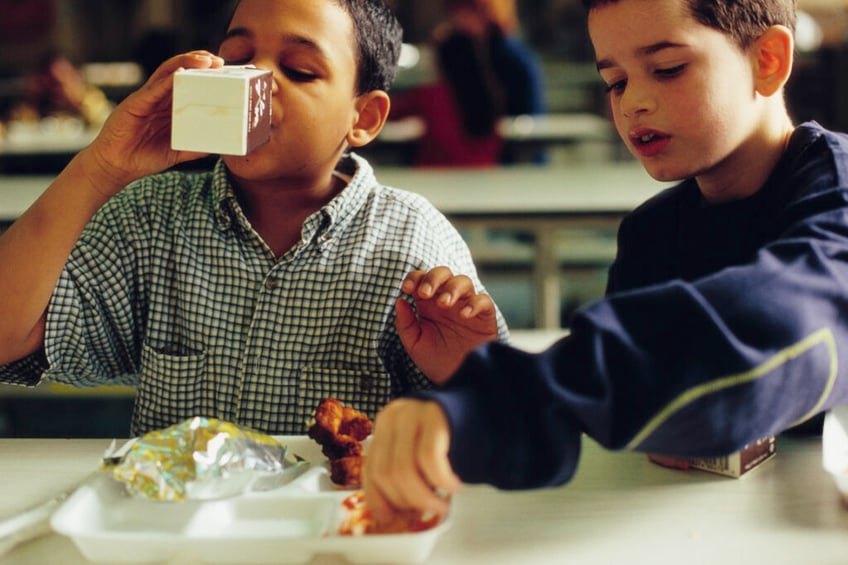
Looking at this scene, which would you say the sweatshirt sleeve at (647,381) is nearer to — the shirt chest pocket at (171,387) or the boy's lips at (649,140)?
the boy's lips at (649,140)

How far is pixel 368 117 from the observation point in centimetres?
131

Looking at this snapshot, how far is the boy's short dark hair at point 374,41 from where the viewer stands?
49.2 inches

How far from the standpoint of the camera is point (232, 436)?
33.6 inches

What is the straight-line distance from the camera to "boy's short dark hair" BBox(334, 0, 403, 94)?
125cm

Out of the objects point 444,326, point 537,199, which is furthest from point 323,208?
point 537,199

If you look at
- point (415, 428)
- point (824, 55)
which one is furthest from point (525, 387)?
point (824, 55)

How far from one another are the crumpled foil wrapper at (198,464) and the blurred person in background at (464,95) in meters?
3.38

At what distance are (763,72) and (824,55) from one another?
5.33 metres

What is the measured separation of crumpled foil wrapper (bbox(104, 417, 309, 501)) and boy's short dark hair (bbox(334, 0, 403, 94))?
1.92ft

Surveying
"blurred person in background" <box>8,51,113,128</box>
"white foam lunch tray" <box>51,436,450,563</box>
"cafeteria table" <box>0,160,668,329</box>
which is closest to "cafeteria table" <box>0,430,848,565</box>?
"white foam lunch tray" <box>51,436,450,563</box>

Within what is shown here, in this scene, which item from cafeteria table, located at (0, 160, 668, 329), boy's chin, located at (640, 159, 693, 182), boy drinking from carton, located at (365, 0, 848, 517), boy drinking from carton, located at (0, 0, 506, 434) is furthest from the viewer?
cafeteria table, located at (0, 160, 668, 329)

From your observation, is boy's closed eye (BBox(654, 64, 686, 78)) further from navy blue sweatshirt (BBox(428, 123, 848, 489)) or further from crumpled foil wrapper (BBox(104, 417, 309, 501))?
crumpled foil wrapper (BBox(104, 417, 309, 501))

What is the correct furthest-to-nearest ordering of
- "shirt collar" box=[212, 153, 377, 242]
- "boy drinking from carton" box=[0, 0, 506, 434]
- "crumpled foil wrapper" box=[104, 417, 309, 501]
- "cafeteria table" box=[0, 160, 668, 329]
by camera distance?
"cafeteria table" box=[0, 160, 668, 329] → "shirt collar" box=[212, 153, 377, 242] → "boy drinking from carton" box=[0, 0, 506, 434] → "crumpled foil wrapper" box=[104, 417, 309, 501]

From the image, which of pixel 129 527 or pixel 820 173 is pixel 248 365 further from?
pixel 820 173
